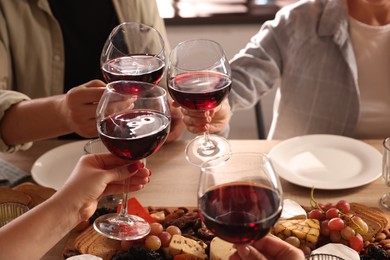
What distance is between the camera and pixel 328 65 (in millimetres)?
2129

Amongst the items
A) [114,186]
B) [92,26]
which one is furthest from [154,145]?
[92,26]

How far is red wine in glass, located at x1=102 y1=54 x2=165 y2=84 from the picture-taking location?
1468mm

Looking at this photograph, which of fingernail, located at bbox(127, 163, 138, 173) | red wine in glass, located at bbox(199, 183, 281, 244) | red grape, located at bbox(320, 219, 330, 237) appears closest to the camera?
red wine in glass, located at bbox(199, 183, 281, 244)

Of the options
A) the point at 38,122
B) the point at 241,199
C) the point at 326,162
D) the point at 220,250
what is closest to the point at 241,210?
the point at 241,199

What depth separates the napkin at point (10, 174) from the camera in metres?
1.66

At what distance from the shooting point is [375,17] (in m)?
2.09

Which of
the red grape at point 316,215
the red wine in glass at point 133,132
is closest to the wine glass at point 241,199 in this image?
the red wine in glass at point 133,132

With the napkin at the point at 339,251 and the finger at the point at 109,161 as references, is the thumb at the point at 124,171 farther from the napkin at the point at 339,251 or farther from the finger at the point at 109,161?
the napkin at the point at 339,251

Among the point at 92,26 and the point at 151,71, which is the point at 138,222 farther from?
the point at 92,26

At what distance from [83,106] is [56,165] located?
240mm

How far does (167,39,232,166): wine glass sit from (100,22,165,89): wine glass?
1.4 inches

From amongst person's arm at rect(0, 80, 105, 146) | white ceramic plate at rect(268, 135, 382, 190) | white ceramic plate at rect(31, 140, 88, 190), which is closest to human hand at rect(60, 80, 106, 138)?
person's arm at rect(0, 80, 105, 146)

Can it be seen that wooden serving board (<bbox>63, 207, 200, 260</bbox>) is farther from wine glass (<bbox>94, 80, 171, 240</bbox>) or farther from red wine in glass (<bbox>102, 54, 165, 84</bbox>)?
red wine in glass (<bbox>102, 54, 165, 84</bbox>)

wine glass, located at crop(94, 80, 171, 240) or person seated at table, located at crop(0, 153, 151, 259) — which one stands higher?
wine glass, located at crop(94, 80, 171, 240)
